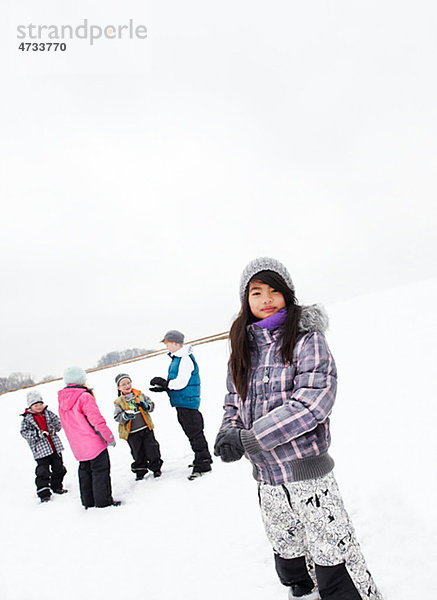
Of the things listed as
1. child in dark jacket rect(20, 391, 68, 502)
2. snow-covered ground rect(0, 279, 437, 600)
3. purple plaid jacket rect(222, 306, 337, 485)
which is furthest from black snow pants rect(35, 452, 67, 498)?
purple plaid jacket rect(222, 306, 337, 485)

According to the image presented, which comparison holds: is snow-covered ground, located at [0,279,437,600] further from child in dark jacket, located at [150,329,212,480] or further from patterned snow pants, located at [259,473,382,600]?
patterned snow pants, located at [259,473,382,600]

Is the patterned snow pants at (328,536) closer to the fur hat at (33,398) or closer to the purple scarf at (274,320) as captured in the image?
the purple scarf at (274,320)

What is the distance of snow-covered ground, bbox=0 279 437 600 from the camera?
2852 mm

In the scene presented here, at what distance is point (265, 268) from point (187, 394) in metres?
3.22

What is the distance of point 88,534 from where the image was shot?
4.07 metres

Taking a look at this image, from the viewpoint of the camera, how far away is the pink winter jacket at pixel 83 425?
A: 15.3ft

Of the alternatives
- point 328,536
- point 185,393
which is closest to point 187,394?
point 185,393

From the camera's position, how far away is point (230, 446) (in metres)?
1.96

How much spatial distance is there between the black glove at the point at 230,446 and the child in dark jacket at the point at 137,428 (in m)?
3.66

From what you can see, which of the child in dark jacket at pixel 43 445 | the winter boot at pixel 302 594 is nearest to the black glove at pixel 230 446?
the winter boot at pixel 302 594

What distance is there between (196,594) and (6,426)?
10.4m

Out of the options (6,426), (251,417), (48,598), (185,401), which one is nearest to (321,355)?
(251,417)

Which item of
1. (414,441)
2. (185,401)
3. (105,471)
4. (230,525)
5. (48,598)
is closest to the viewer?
(48,598)

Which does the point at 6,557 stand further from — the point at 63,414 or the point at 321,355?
the point at 321,355
